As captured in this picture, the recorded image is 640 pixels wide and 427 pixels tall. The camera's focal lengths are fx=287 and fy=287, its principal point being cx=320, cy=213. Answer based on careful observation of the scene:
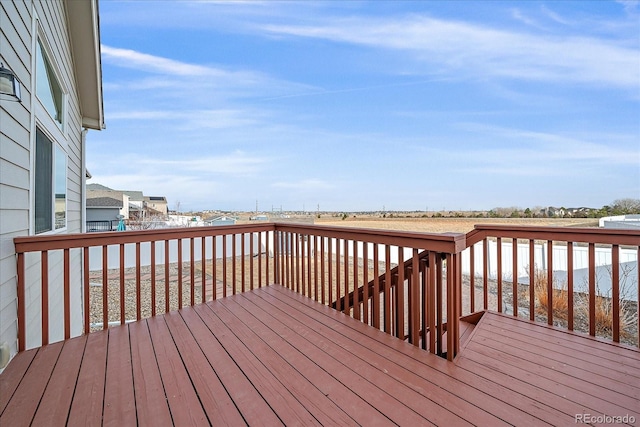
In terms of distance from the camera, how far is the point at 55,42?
10.7 feet

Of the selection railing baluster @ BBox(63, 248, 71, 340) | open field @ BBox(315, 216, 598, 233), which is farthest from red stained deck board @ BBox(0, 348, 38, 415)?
open field @ BBox(315, 216, 598, 233)

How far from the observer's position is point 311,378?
1.75 m

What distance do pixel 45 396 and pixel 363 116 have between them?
43.2 feet

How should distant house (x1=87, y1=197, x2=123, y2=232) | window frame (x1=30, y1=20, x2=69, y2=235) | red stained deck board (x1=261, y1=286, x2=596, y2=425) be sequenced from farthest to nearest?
distant house (x1=87, y1=197, x2=123, y2=232), window frame (x1=30, y1=20, x2=69, y2=235), red stained deck board (x1=261, y1=286, x2=596, y2=425)

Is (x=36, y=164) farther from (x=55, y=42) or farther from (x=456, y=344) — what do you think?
(x=456, y=344)

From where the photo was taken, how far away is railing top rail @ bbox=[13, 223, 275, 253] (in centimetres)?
210

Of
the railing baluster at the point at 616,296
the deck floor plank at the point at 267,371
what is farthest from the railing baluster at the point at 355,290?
the railing baluster at the point at 616,296

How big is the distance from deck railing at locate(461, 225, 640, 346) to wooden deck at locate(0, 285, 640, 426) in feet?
1.22

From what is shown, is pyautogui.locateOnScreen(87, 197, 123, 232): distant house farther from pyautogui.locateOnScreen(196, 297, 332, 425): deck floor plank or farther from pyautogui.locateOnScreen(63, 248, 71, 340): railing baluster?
pyautogui.locateOnScreen(196, 297, 332, 425): deck floor plank

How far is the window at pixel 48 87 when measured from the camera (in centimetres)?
273

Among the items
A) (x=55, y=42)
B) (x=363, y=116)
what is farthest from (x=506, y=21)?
(x=55, y=42)

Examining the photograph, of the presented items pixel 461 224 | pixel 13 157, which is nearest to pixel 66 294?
pixel 13 157

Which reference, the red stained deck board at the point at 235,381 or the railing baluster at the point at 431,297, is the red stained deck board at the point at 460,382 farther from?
the red stained deck board at the point at 235,381

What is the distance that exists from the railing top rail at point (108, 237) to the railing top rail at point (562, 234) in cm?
265
